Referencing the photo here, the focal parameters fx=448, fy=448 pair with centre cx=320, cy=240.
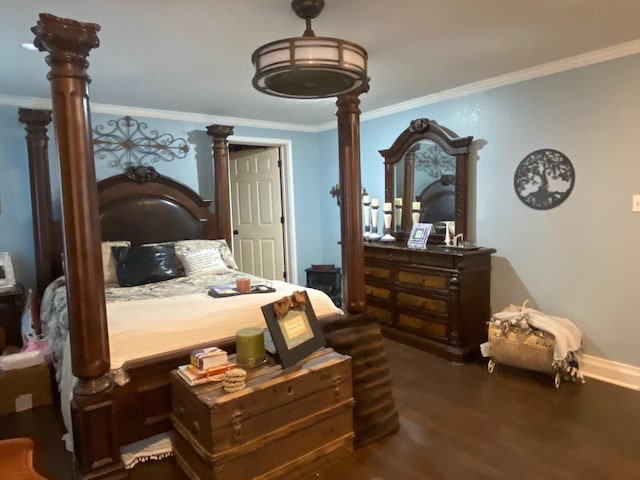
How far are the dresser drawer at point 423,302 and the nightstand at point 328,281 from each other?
1210 mm

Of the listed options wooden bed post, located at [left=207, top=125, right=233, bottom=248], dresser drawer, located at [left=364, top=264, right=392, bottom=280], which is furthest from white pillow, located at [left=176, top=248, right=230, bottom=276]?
dresser drawer, located at [left=364, top=264, right=392, bottom=280]

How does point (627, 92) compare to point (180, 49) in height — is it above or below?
below

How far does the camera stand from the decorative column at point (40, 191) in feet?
12.2

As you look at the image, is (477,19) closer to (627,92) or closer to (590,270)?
(627,92)

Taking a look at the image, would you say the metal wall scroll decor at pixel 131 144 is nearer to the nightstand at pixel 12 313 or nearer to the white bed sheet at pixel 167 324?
the nightstand at pixel 12 313

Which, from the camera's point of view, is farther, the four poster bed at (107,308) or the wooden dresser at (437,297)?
the wooden dresser at (437,297)

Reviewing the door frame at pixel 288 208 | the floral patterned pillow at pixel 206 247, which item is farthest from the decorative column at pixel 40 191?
the door frame at pixel 288 208

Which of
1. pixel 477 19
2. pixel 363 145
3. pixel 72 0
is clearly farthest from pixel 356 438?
pixel 363 145

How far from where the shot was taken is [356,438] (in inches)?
96.0

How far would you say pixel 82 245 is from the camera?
196 cm

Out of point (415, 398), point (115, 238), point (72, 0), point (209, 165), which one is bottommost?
point (415, 398)

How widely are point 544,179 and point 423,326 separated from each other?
154 centimetres

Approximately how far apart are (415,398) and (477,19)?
92.3 inches

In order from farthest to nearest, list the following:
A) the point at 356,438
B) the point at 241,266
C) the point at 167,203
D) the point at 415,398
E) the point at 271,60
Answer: the point at 241,266, the point at 167,203, the point at 415,398, the point at 356,438, the point at 271,60
